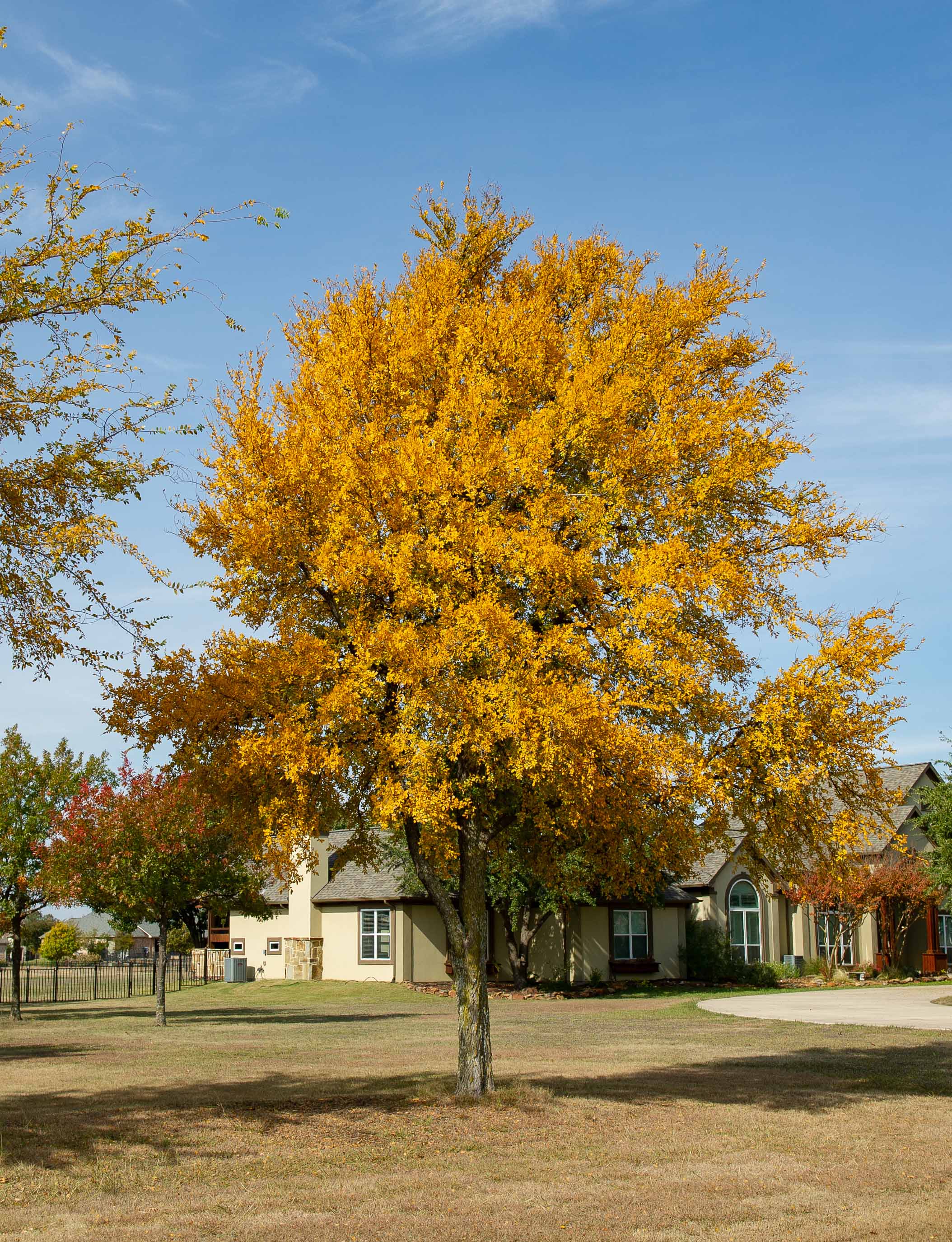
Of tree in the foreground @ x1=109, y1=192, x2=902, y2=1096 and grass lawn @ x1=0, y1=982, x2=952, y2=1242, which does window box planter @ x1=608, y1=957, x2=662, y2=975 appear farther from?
tree in the foreground @ x1=109, y1=192, x2=902, y2=1096

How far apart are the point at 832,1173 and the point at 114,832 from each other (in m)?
19.4

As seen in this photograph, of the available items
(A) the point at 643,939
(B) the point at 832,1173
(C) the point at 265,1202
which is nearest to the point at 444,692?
(C) the point at 265,1202

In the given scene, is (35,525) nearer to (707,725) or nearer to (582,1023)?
(707,725)

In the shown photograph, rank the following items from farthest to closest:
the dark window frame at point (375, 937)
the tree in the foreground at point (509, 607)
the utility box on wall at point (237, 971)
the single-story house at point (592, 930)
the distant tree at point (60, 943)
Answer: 1. the distant tree at point (60, 943)
2. the utility box on wall at point (237, 971)
3. the dark window frame at point (375, 937)
4. the single-story house at point (592, 930)
5. the tree in the foreground at point (509, 607)

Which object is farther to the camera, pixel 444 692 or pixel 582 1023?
pixel 582 1023

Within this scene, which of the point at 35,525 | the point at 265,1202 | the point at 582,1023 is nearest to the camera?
the point at 265,1202

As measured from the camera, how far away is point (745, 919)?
4147 centimetres

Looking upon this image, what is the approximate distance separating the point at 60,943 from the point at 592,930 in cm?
3110

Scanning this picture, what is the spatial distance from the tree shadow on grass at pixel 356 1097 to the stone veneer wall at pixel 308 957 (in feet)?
92.6

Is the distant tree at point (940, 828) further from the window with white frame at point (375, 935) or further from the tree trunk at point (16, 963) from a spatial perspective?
the tree trunk at point (16, 963)

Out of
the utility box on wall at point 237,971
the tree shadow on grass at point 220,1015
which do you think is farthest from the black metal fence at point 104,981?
the tree shadow on grass at point 220,1015

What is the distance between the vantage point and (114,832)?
25.9m

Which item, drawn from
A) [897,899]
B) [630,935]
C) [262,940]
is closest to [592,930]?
[630,935]

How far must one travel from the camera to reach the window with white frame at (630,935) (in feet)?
130
